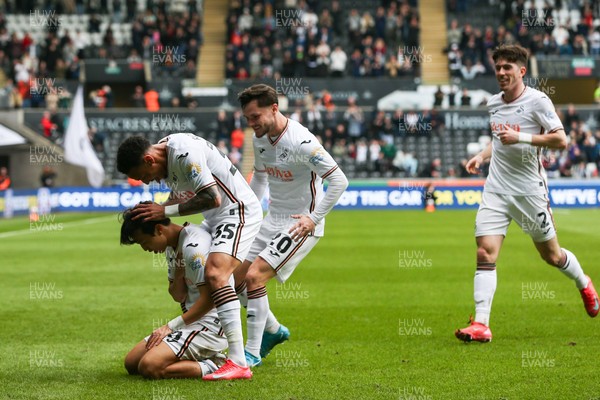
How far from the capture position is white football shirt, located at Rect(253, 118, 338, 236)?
7773 millimetres

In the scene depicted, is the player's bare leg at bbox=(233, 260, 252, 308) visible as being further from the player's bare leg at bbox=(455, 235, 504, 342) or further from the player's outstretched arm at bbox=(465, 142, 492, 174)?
the player's outstretched arm at bbox=(465, 142, 492, 174)

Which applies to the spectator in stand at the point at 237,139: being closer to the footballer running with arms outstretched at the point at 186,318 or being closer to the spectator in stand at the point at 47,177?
the spectator in stand at the point at 47,177

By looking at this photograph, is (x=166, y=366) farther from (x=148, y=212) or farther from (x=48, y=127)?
(x=48, y=127)

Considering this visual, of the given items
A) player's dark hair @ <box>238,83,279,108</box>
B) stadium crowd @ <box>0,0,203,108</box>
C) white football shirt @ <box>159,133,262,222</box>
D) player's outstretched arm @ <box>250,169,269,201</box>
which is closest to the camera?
white football shirt @ <box>159,133,262,222</box>

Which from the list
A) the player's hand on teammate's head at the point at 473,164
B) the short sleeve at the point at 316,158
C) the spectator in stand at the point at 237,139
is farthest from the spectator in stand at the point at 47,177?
the short sleeve at the point at 316,158

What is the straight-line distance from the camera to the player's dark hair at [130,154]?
262 inches

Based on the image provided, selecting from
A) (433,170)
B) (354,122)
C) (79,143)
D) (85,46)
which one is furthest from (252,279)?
(85,46)

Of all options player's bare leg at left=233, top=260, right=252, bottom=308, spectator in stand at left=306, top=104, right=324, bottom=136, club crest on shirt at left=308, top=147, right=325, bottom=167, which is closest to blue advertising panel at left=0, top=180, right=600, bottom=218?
spectator in stand at left=306, top=104, right=324, bottom=136

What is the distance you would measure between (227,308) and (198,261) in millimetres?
420

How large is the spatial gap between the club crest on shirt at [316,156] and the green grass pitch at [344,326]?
1696 millimetres

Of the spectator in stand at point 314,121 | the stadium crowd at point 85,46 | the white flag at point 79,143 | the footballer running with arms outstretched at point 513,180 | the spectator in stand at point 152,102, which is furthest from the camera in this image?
the stadium crowd at point 85,46

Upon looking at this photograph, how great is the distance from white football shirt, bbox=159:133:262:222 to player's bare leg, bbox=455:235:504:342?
2.47 m

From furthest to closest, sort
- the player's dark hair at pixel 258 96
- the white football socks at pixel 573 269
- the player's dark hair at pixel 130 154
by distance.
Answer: the white football socks at pixel 573 269 < the player's dark hair at pixel 258 96 < the player's dark hair at pixel 130 154

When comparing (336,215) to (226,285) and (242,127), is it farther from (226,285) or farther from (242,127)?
(226,285)
